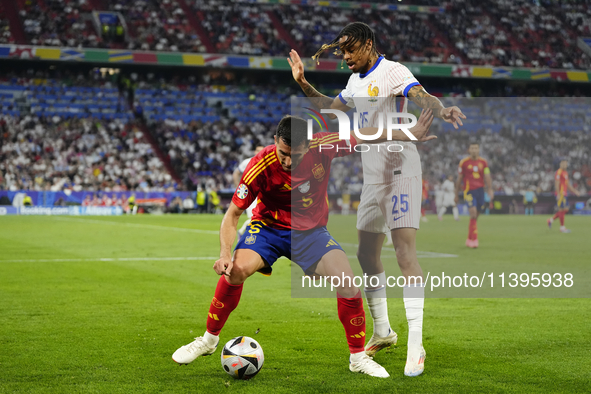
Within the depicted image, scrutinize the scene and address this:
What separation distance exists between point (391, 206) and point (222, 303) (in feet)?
4.90

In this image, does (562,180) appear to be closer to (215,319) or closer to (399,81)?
(399,81)

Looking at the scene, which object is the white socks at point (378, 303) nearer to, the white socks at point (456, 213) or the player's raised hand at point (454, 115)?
the player's raised hand at point (454, 115)

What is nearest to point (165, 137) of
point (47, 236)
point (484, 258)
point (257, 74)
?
point (257, 74)

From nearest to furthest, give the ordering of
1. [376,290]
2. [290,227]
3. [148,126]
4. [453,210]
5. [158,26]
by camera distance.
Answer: [290,227] → [376,290] → [453,210] → [148,126] → [158,26]

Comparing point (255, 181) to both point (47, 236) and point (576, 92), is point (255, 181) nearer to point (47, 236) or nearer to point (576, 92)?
point (47, 236)

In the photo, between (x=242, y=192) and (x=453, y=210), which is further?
(x=453, y=210)

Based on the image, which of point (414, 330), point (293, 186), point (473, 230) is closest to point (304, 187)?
point (293, 186)

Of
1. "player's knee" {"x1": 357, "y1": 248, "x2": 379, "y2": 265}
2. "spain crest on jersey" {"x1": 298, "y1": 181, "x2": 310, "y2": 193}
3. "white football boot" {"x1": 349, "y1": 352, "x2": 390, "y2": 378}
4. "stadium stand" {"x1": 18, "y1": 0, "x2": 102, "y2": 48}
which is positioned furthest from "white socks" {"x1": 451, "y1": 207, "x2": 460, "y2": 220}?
"stadium stand" {"x1": 18, "y1": 0, "x2": 102, "y2": 48}

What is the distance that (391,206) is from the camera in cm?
501

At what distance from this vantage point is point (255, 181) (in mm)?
4879

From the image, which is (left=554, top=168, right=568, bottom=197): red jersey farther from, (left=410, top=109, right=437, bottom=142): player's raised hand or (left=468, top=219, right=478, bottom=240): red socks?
(left=410, top=109, right=437, bottom=142): player's raised hand

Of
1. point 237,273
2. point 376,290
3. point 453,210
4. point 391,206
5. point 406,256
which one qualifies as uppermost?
point 391,206

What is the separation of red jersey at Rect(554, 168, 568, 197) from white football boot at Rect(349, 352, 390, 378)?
14.9 metres

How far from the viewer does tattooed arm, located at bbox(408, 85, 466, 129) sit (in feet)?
14.7
